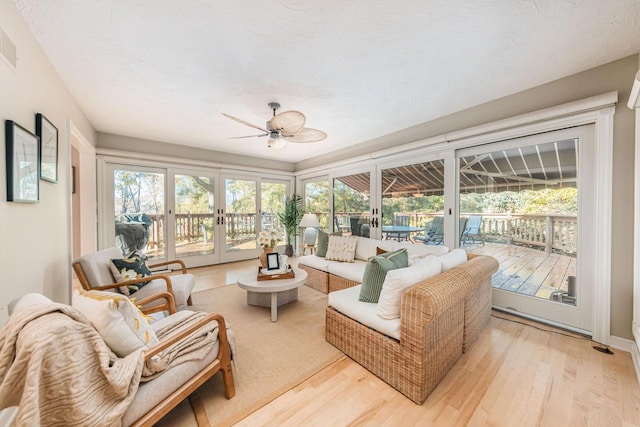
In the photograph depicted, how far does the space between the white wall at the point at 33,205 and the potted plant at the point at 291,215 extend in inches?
147

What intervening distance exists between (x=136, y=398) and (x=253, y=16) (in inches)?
88.6

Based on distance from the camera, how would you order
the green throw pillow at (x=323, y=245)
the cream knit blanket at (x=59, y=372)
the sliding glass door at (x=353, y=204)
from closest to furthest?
the cream knit blanket at (x=59, y=372) → the green throw pillow at (x=323, y=245) → the sliding glass door at (x=353, y=204)

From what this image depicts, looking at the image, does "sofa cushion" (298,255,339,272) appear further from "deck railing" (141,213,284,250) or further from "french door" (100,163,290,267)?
"french door" (100,163,290,267)

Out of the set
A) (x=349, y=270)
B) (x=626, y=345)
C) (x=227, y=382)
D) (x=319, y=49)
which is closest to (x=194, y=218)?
(x=349, y=270)

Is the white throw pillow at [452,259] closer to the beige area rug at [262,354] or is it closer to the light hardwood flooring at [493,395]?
the light hardwood flooring at [493,395]

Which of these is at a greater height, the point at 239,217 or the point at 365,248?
the point at 239,217

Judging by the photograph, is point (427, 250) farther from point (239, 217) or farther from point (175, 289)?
point (239, 217)

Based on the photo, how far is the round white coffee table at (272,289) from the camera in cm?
242

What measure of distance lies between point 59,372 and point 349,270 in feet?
8.30

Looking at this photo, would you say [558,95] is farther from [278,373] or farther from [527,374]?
[278,373]

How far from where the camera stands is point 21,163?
1446 mm

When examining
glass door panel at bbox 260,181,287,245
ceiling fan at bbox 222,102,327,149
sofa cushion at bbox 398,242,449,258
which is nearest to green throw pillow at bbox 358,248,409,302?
sofa cushion at bbox 398,242,449,258

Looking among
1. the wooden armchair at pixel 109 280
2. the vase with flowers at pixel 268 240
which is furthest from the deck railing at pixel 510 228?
the wooden armchair at pixel 109 280

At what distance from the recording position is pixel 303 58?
192 cm
